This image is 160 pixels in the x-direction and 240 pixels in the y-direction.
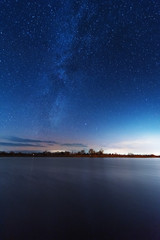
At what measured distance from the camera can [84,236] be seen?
7633 millimetres

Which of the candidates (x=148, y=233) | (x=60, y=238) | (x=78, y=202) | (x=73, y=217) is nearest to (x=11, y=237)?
(x=60, y=238)

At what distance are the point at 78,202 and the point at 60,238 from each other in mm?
6470

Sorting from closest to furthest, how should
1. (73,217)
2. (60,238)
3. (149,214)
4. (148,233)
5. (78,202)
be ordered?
1. (60,238)
2. (148,233)
3. (73,217)
4. (149,214)
5. (78,202)

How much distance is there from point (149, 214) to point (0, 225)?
313 inches

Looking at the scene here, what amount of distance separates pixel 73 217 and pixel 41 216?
5.65 feet

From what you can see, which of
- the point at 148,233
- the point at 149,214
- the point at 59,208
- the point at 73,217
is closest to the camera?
the point at 148,233

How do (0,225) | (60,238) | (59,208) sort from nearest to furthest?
(60,238) → (0,225) → (59,208)

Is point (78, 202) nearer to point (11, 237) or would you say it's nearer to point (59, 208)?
point (59, 208)

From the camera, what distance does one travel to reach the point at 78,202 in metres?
13.7

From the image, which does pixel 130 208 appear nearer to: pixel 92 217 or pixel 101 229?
pixel 92 217

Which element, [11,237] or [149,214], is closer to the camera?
[11,237]

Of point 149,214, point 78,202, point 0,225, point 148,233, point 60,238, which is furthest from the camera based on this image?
point 78,202

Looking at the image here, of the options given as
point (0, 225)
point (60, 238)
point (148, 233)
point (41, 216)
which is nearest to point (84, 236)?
point (60, 238)

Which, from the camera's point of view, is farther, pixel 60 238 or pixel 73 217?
pixel 73 217
